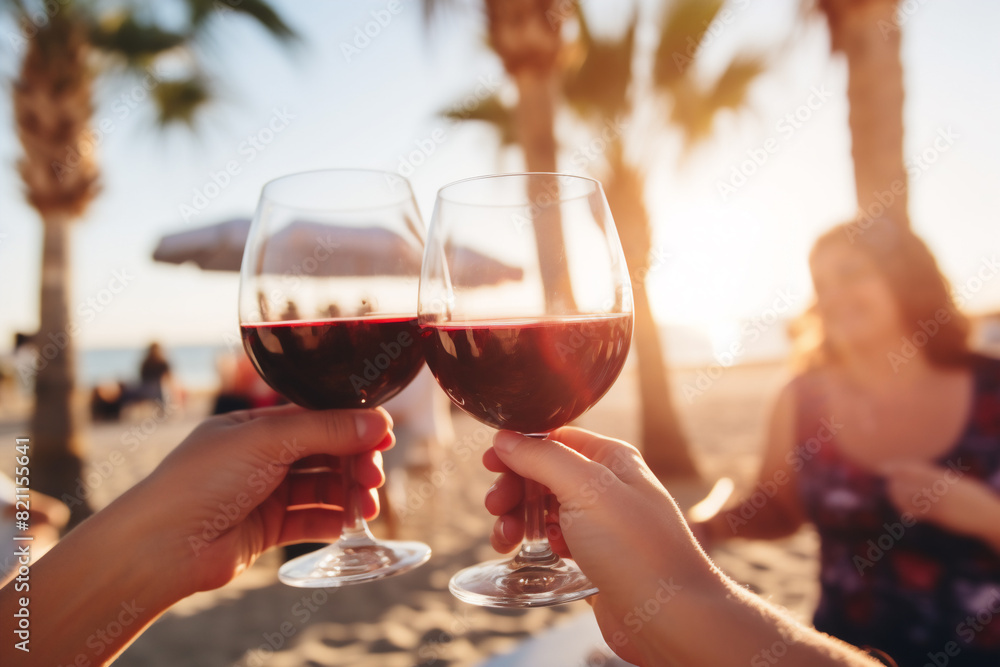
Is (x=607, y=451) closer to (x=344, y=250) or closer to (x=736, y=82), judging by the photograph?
(x=344, y=250)

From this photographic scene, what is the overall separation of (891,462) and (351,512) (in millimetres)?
1942

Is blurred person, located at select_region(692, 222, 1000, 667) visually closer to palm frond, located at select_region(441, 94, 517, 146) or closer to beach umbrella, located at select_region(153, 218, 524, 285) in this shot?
beach umbrella, located at select_region(153, 218, 524, 285)

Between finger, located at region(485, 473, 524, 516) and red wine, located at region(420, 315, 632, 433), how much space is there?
22cm

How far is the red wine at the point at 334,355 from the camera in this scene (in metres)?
1.16

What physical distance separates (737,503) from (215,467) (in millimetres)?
1626

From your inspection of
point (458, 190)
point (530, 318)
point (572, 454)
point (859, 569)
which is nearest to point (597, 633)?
point (572, 454)

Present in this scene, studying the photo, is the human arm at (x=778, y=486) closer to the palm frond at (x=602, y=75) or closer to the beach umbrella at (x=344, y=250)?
the beach umbrella at (x=344, y=250)

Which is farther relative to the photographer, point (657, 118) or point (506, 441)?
point (657, 118)

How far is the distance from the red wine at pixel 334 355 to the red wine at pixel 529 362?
11 centimetres

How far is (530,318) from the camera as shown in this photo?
102 centimetres

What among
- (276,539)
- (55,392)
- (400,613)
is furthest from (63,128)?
(276,539)

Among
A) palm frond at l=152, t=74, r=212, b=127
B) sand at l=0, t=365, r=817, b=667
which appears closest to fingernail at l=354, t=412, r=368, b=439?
sand at l=0, t=365, r=817, b=667

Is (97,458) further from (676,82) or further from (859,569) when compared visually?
(859,569)

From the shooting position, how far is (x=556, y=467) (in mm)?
991
